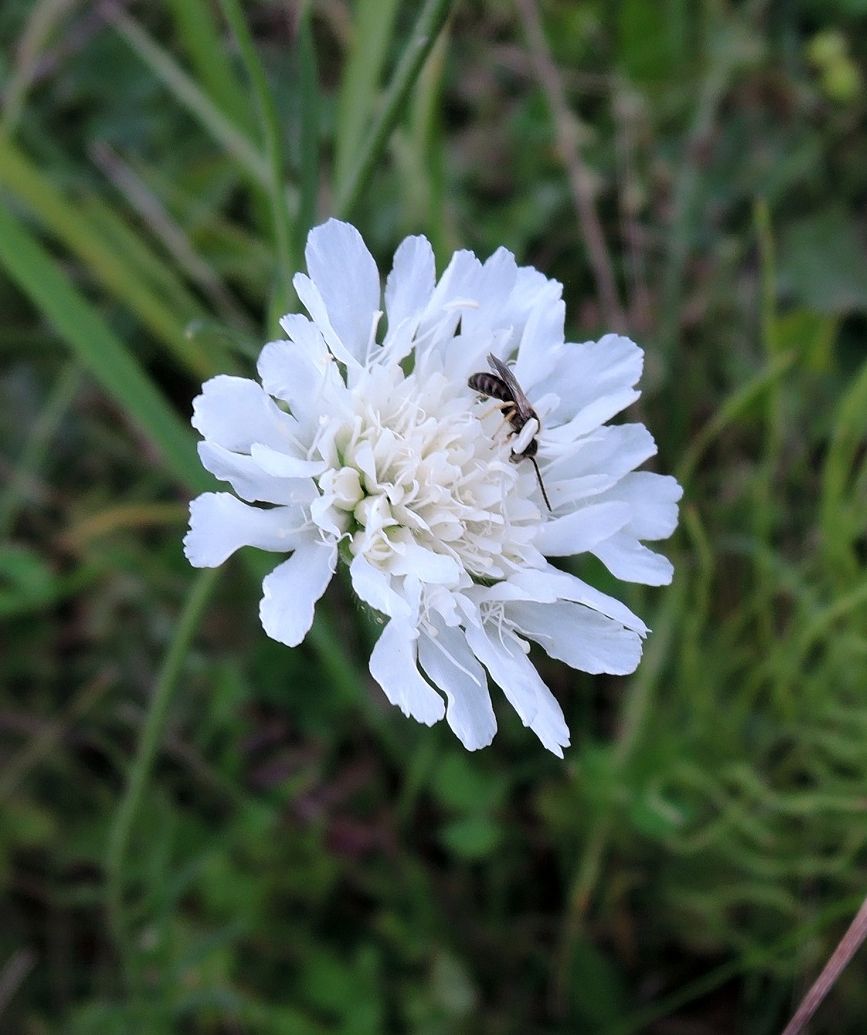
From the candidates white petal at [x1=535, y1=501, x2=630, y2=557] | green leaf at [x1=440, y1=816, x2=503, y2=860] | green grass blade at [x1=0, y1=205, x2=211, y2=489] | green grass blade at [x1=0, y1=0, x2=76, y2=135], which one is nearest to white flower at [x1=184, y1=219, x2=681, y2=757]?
white petal at [x1=535, y1=501, x2=630, y2=557]

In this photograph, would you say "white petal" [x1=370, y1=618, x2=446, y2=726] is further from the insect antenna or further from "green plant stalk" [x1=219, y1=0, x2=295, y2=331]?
"green plant stalk" [x1=219, y1=0, x2=295, y2=331]

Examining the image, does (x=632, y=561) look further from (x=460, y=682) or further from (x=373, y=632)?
(x=373, y=632)

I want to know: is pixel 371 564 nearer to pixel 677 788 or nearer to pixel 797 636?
pixel 797 636

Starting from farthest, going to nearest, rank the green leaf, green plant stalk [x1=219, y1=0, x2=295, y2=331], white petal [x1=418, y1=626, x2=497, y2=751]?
the green leaf → green plant stalk [x1=219, y1=0, x2=295, y2=331] → white petal [x1=418, y1=626, x2=497, y2=751]

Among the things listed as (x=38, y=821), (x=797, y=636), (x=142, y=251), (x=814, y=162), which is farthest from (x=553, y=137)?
(x=38, y=821)

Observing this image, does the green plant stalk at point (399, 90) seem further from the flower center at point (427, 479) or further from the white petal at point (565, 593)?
the white petal at point (565, 593)

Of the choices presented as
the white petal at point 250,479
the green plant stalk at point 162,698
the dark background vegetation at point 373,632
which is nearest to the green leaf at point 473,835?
the dark background vegetation at point 373,632

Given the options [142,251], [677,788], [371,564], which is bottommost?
[677,788]
